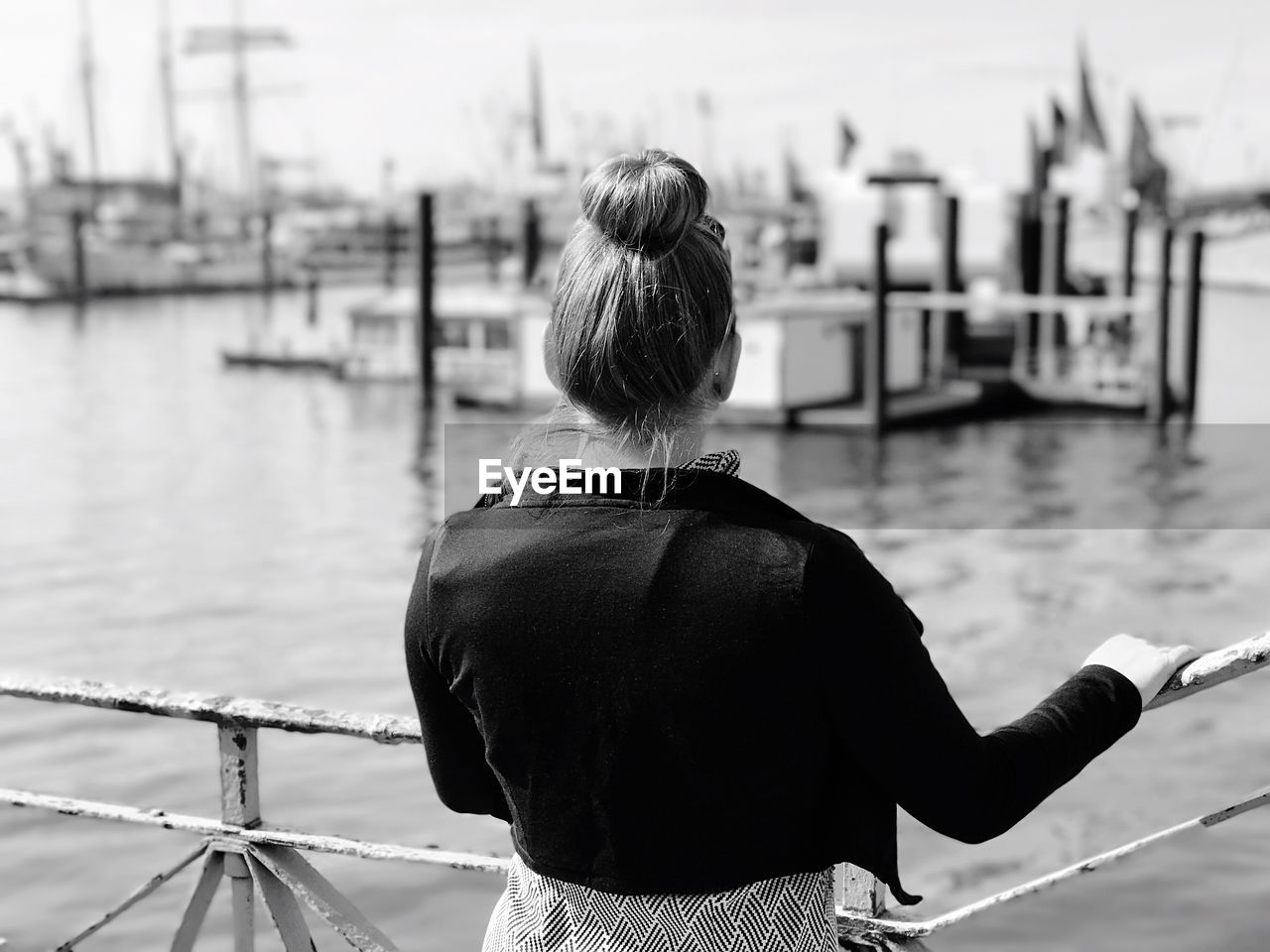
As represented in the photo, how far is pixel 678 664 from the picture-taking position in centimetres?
161

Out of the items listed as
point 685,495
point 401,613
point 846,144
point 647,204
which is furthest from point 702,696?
point 846,144

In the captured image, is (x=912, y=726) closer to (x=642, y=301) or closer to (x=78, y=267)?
(x=642, y=301)

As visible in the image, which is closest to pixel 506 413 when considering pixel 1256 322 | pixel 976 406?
pixel 976 406

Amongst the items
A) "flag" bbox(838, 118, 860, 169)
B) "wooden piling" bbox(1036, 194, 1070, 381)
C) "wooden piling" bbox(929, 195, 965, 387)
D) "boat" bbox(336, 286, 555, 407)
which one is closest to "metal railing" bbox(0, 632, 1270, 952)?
"boat" bbox(336, 286, 555, 407)

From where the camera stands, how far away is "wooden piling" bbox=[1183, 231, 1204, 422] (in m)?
26.9

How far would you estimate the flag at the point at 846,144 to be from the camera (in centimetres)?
6188

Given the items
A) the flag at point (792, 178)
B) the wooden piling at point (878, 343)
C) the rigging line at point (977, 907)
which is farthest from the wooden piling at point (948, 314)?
the flag at point (792, 178)

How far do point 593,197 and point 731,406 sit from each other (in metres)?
28.7

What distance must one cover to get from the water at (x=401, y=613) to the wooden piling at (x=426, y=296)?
98 centimetres

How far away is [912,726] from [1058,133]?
51.1 m

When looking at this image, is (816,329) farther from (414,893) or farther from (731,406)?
(414,893)

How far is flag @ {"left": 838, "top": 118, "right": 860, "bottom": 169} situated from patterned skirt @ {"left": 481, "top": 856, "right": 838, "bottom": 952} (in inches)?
2442

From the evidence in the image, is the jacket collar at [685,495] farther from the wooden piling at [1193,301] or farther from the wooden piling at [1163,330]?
the wooden piling at [1163,330]

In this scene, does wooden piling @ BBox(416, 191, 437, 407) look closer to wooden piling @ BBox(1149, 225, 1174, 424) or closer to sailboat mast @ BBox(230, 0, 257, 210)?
wooden piling @ BBox(1149, 225, 1174, 424)
